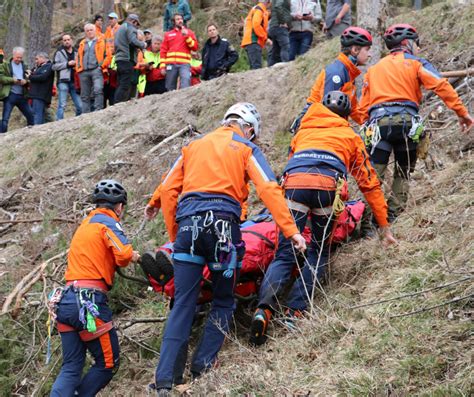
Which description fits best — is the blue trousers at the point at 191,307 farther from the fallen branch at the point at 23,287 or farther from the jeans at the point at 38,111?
the jeans at the point at 38,111

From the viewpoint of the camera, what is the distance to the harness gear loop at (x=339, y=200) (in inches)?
269

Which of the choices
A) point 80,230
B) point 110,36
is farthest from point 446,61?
point 110,36

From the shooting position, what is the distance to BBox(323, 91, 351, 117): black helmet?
23.9 feet

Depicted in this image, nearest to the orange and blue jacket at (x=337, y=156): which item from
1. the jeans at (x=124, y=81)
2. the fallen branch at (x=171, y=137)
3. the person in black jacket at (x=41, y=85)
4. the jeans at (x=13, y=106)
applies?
the fallen branch at (x=171, y=137)

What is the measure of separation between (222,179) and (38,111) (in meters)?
11.4

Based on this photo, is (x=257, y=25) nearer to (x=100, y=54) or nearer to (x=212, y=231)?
(x=100, y=54)

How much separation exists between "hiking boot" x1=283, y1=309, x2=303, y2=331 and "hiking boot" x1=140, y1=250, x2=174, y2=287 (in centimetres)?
104

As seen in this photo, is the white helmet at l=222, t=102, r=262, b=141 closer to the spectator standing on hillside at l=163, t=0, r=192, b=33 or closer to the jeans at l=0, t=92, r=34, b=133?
the spectator standing on hillside at l=163, t=0, r=192, b=33

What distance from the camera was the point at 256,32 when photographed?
15.1m

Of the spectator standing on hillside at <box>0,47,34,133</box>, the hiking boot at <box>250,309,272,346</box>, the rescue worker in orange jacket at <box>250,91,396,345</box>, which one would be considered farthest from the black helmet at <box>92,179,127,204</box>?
the spectator standing on hillside at <box>0,47,34,133</box>

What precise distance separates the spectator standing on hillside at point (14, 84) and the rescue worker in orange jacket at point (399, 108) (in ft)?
35.2

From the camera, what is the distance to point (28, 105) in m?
17.5

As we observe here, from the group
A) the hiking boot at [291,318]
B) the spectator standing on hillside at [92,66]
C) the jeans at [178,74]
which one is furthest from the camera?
the spectator standing on hillside at [92,66]

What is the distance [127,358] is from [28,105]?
10.8 metres
